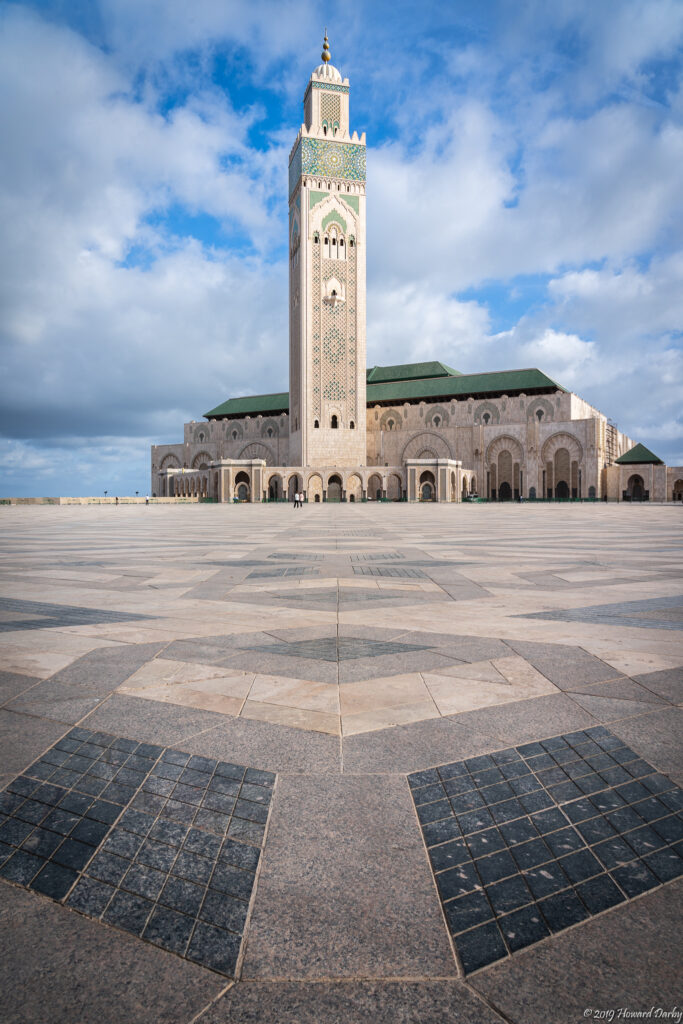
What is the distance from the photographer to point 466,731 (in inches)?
86.7

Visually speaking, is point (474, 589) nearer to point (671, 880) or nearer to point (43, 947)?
point (671, 880)

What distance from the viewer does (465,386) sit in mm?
70312

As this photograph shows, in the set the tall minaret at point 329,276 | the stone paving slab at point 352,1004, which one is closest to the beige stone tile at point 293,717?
the stone paving slab at point 352,1004

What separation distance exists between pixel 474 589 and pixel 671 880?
406cm

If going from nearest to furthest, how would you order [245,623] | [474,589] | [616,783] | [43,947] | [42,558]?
[43,947]
[616,783]
[245,623]
[474,589]
[42,558]

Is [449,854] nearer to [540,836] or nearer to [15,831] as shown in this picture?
[540,836]

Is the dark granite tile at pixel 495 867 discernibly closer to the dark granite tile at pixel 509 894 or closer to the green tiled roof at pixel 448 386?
the dark granite tile at pixel 509 894

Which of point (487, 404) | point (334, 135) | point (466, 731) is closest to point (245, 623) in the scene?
point (466, 731)

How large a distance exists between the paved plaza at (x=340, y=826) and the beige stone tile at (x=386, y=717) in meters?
0.02

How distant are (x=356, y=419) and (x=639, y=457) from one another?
3081 cm

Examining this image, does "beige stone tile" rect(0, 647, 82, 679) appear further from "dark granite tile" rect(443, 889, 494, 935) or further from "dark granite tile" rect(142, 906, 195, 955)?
"dark granite tile" rect(443, 889, 494, 935)

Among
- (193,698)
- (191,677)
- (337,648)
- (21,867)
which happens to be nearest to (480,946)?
(21,867)

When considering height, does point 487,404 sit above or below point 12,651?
above

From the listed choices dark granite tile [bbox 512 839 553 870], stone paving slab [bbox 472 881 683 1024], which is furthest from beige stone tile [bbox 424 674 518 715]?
stone paving slab [bbox 472 881 683 1024]
